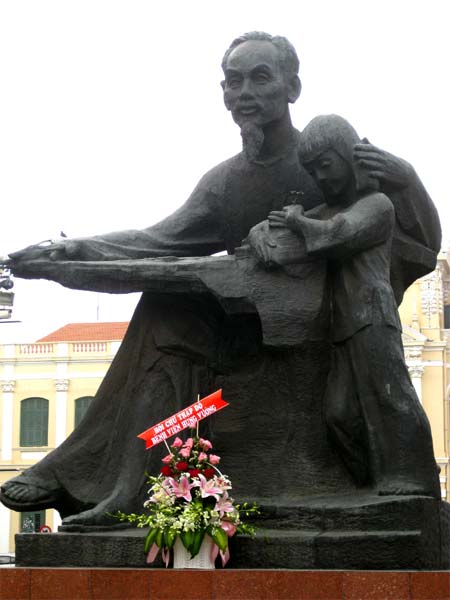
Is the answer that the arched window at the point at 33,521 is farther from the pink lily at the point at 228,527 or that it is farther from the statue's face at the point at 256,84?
the pink lily at the point at 228,527

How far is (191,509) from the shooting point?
554 cm

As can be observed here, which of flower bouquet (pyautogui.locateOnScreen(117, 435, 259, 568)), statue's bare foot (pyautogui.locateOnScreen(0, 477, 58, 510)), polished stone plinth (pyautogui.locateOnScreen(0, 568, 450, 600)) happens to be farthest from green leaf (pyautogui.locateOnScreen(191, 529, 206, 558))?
statue's bare foot (pyautogui.locateOnScreen(0, 477, 58, 510))

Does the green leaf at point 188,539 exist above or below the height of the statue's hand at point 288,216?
below

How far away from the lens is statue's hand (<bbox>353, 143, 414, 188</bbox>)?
621 centimetres

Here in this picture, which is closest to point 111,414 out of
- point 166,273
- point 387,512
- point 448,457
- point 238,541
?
point 166,273

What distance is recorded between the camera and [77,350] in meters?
43.8

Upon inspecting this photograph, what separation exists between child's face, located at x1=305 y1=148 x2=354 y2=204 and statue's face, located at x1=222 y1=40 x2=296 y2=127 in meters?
0.51

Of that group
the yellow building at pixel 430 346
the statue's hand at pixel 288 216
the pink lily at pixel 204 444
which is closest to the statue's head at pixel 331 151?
the statue's hand at pixel 288 216

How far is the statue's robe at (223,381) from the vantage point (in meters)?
6.22

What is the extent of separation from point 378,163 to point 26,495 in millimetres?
2403

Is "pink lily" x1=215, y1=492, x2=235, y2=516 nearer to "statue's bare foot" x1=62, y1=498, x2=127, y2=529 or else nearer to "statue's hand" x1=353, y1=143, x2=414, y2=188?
"statue's bare foot" x1=62, y1=498, x2=127, y2=529

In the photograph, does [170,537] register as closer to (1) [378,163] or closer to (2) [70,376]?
(1) [378,163]

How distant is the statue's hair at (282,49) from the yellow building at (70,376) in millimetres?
35746

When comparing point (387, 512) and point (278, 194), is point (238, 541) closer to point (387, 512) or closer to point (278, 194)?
point (387, 512)
